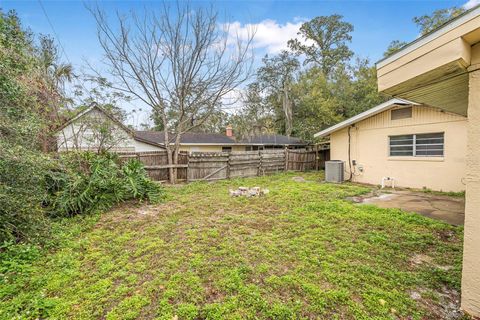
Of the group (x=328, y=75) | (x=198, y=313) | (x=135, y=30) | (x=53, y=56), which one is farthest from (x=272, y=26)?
(x=328, y=75)

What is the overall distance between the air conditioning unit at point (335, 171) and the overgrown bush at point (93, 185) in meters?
7.15

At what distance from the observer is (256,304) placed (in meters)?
2.12

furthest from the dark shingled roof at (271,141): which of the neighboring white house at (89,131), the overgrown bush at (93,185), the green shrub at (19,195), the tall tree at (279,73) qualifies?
the green shrub at (19,195)

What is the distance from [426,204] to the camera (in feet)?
18.3

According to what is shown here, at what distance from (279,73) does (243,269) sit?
2274cm

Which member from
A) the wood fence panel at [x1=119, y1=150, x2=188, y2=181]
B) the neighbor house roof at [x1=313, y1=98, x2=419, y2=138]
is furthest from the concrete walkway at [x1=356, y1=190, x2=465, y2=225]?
the wood fence panel at [x1=119, y1=150, x2=188, y2=181]

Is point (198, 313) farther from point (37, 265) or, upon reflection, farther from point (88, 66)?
point (88, 66)

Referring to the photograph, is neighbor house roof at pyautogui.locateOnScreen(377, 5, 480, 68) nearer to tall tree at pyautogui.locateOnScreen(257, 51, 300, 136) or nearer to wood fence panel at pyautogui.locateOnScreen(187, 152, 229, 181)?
wood fence panel at pyautogui.locateOnScreen(187, 152, 229, 181)

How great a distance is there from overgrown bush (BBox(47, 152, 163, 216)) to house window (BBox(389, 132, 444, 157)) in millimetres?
8706

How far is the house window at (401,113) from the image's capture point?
768cm

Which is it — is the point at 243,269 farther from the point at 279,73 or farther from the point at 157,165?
the point at 279,73

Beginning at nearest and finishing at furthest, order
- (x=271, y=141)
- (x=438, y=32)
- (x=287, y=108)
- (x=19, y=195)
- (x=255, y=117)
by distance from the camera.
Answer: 1. (x=438, y=32)
2. (x=19, y=195)
3. (x=271, y=141)
4. (x=287, y=108)
5. (x=255, y=117)

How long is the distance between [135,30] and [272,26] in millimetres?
5834

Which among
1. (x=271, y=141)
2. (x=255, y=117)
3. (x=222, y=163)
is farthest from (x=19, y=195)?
(x=255, y=117)
